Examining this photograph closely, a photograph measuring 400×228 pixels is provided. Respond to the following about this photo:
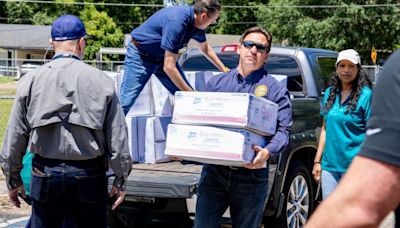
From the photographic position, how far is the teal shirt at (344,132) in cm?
459

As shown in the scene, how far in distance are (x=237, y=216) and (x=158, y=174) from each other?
1.21m

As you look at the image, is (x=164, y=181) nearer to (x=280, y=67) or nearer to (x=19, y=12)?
(x=280, y=67)

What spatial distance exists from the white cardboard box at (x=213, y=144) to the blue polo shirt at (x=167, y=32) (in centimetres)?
177

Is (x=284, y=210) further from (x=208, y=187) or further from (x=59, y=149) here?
(x=59, y=149)

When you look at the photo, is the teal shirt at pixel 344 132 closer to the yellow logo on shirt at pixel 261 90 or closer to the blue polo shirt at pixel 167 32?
the yellow logo on shirt at pixel 261 90

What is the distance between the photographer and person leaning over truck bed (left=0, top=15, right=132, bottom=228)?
11.9 ft

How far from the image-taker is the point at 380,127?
5.18ft

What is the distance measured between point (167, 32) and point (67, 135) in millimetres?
2086

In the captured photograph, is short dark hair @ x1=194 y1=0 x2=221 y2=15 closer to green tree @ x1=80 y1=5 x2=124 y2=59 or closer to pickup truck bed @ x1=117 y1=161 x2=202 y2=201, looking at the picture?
pickup truck bed @ x1=117 y1=161 x2=202 y2=201

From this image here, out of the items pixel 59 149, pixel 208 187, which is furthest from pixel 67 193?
pixel 208 187

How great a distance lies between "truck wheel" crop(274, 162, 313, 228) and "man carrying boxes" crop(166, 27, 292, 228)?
1505 mm

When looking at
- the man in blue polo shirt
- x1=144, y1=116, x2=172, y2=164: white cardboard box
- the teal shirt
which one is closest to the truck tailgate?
x1=144, y1=116, x2=172, y2=164: white cardboard box

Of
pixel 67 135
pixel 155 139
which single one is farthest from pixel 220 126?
pixel 155 139

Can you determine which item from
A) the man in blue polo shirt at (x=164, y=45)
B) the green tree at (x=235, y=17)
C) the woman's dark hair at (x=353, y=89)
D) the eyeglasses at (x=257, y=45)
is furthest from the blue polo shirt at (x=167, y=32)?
the green tree at (x=235, y=17)
